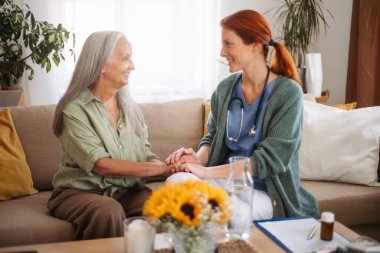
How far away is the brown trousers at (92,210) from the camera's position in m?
1.80

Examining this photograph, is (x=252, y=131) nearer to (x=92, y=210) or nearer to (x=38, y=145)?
(x=92, y=210)

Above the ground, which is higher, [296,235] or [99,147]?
[99,147]

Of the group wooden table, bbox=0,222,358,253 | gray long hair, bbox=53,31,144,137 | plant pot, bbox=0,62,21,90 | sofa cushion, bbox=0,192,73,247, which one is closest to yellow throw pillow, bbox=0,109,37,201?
sofa cushion, bbox=0,192,73,247

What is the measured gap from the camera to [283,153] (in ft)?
6.20

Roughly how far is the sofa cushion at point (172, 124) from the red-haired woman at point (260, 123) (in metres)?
0.52

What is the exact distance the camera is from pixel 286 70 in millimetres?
2031

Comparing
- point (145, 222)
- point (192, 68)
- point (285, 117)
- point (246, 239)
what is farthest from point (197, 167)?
point (192, 68)

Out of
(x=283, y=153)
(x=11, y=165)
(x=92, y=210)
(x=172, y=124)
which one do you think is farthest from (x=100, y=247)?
(x=172, y=124)

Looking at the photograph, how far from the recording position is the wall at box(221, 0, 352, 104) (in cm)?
397

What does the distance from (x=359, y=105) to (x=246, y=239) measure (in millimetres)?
2479

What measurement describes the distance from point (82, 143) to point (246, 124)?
72 cm

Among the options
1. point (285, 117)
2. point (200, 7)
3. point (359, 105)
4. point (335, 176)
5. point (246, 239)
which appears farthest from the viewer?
point (200, 7)

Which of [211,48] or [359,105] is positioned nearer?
[359,105]

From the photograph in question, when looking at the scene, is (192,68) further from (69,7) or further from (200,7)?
(69,7)
